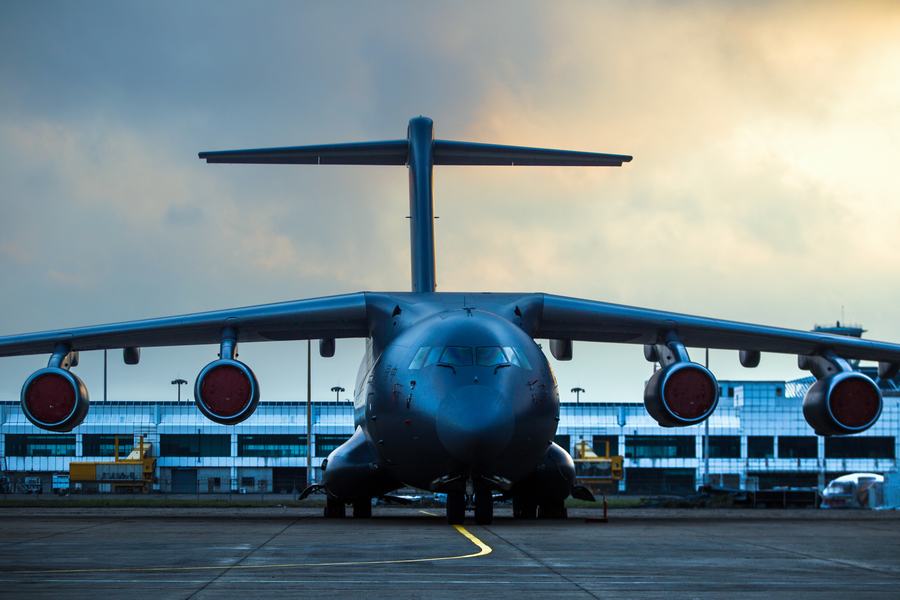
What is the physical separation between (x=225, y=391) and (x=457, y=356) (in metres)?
3.94

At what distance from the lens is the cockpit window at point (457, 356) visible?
16328mm

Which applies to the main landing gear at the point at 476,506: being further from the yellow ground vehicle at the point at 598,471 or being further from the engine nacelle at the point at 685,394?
the yellow ground vehicle at the point at 598,471

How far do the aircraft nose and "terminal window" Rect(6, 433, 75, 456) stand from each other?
198 feet

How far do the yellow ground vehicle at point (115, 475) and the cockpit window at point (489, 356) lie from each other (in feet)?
155

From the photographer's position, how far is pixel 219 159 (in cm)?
2070

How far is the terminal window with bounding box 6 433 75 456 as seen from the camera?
2849 inches

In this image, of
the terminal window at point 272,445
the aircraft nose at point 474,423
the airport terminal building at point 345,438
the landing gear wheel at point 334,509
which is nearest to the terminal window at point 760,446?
the airport terminal building at point 345,438

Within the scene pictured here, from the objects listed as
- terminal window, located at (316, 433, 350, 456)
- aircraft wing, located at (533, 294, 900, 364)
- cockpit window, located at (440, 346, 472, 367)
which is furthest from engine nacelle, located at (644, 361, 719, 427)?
terminal window, located at (316, 433, 350, 456)

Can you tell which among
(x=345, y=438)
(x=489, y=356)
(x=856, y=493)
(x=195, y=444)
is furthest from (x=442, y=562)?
(x=195, y=444)

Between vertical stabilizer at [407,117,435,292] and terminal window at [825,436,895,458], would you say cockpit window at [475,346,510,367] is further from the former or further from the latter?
terminal window at [825,436,895,458]

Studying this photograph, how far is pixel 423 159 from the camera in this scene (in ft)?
73.0

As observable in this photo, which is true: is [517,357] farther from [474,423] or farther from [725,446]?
[725,446]

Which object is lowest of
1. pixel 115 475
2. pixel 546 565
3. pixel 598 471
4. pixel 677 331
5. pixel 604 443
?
pixel 598 471

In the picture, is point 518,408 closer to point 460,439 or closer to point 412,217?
point 460,439
